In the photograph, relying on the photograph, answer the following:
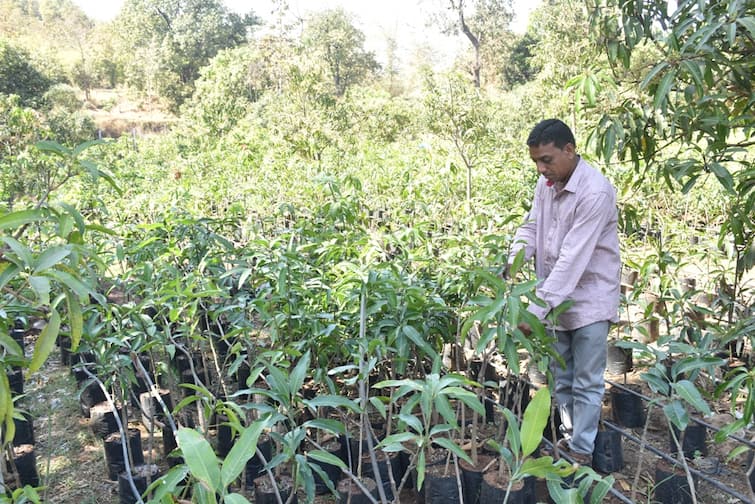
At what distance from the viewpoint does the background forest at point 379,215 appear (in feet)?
5.69

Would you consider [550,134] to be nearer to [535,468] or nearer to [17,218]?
[535,468]

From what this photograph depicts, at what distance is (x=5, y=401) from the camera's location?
2.80 feet

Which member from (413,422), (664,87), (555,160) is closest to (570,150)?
(555,160)

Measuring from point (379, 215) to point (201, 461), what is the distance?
7.02 metres

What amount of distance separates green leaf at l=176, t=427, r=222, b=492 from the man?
1464 millimetres

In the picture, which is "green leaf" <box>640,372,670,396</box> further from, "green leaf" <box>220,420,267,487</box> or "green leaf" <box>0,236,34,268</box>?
"green leaf" <box>0,236,34,268</box>

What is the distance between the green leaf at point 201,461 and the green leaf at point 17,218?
402 millimetres

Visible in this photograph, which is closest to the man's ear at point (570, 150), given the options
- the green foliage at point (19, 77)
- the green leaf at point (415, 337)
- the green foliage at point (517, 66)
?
the green leaf at point (415, 337)

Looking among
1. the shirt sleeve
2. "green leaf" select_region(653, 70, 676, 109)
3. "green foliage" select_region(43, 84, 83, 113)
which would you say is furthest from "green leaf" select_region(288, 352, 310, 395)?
"green foliage" select_region(43, 84, 83, 113)

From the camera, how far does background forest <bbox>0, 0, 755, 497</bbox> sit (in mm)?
1734

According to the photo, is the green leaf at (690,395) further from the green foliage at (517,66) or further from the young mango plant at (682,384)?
the green foliage at (517,66)

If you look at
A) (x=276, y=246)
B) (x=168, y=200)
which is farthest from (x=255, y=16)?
(x=276, y=246)

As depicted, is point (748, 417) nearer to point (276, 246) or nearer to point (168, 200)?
point (276, 246)

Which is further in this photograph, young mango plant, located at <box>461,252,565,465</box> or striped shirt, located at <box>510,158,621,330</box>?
striped shirt, located at <box>510,158,621,330</box>
